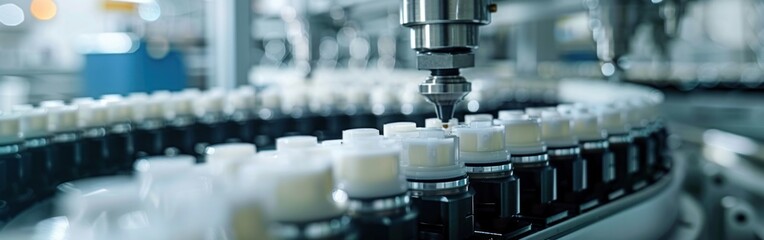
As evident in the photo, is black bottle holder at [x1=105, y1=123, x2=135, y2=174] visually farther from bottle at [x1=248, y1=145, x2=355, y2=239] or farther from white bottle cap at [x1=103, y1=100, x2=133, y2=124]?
bottle at [x1=248, y1=145, x2=355, y2=239]

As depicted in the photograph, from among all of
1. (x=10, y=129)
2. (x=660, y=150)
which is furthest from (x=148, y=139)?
(x=660, y=150)

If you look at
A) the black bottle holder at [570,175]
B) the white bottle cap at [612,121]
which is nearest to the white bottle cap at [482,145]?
the black bottle holder at [570,175]

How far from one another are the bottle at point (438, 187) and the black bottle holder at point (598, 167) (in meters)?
0.22

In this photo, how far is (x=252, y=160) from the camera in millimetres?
371

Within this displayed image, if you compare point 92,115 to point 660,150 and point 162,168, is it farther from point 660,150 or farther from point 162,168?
point 660,150

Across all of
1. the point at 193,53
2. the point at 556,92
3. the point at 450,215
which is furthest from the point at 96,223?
the point at 193,53

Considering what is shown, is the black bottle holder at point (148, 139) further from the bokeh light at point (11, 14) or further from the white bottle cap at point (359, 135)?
the bokeh light at point (11, 14)

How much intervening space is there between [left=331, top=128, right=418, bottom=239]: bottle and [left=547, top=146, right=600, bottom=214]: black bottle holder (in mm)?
241

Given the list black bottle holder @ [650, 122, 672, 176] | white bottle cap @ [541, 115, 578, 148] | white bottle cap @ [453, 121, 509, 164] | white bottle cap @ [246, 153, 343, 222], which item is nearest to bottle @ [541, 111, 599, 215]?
white bottle cap @ [541, 115, 578, 148]

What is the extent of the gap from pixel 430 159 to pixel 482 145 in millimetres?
72

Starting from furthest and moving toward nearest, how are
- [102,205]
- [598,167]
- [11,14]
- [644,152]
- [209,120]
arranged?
[11,14] < [209,120] < [644,152] < [598,167] < [102,205]

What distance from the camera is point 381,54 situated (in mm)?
2943

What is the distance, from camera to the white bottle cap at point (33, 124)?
2.13 ft

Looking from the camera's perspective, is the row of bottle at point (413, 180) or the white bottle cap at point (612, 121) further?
the white bottle cap at point (612, 121)
